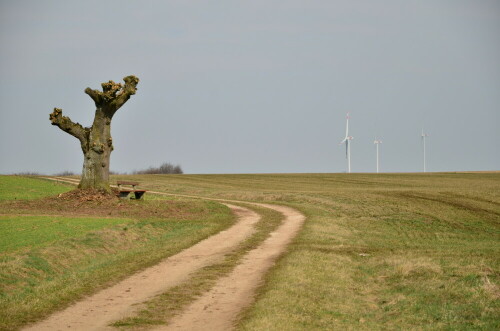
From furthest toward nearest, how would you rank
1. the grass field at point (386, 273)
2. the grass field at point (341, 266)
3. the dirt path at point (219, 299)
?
the grass field at point (341, 266)
the grass field at point (386, 273)
the dirt path at point (219, 299)

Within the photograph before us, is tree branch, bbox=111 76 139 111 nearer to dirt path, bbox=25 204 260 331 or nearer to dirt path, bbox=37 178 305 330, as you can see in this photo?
dirt path, bbox=25 204 260 331

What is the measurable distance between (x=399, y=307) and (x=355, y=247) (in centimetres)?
1160

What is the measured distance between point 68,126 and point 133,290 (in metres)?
28.2

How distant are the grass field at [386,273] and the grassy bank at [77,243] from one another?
4.45 metres

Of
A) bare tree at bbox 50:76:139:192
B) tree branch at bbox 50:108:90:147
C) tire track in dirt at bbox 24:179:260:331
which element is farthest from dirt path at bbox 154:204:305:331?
tree branch at bbox 50:108:90:147

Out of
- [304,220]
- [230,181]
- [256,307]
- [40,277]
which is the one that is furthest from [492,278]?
[230,181]

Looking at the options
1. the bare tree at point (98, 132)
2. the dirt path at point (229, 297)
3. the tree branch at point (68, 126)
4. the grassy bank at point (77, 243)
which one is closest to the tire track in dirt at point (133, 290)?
the grassy bank at point (77, 243)

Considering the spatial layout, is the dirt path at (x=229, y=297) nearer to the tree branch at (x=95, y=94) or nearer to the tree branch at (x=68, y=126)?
the tree branch at (x=95, y=94)

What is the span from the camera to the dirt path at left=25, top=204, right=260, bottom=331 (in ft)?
42.6

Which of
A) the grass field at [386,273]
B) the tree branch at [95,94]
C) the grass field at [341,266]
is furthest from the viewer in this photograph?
the tree branch at [95,94]

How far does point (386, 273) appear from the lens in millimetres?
20234

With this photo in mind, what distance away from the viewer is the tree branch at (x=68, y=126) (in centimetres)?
4206

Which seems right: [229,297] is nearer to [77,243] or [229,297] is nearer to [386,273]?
[386,273]

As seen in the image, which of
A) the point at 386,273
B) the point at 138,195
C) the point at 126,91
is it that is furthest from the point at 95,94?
the point at 386,273
